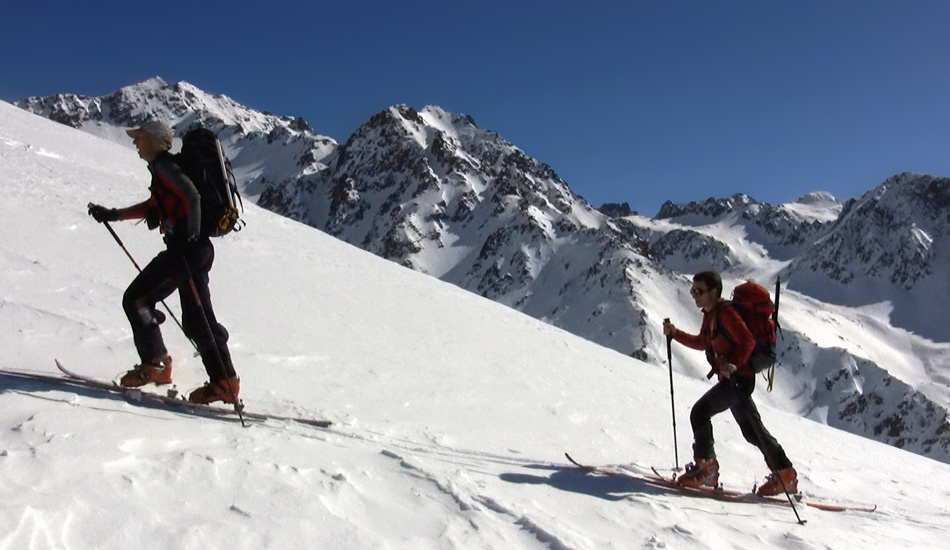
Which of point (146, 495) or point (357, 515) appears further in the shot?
point (357, 515)

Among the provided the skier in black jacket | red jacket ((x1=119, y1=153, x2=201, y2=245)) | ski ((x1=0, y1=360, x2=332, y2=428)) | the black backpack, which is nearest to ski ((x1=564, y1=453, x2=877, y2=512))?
ski ((x1=0, y1=360, x2=332, y2=428))

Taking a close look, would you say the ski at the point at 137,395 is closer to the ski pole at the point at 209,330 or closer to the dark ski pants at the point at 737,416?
the ski pole at the point at 209,330

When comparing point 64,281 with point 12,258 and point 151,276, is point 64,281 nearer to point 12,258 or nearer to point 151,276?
point 12,258

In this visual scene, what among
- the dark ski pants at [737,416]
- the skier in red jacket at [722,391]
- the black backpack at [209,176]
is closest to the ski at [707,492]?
the skier in red jacket at [722,391]

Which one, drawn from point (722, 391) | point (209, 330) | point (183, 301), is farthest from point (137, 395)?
point (722, 391)

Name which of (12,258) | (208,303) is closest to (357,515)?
(208,303)

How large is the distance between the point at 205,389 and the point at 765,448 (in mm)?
5387

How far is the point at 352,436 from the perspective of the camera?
6.03m

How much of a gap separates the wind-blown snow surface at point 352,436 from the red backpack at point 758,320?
4.42 feet

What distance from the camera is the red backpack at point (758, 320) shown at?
6.31m

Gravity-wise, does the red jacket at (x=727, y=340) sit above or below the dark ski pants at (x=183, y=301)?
above

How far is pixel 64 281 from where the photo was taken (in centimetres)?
927

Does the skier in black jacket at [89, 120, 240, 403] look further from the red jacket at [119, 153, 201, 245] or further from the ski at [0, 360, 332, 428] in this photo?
the ski at [0, 360, 332, 428]

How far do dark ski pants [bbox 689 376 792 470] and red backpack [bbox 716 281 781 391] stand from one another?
12.1 inches
